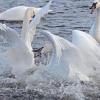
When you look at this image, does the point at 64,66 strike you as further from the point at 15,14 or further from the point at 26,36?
the point at 15,14

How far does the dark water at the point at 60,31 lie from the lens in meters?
10.4

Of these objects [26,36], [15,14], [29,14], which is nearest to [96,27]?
[29,14]

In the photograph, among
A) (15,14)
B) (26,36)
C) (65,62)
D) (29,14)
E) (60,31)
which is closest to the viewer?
(65,62)

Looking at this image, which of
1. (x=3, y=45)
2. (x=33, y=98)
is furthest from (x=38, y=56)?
(x=33, y=98)

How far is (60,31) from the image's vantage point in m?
15.7

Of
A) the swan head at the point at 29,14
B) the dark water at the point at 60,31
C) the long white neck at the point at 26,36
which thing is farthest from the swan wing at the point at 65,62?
the swan head at the point at 29,14

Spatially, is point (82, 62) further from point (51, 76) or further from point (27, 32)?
point (27, 32)

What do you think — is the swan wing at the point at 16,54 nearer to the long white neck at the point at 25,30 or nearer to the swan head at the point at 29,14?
the long white neck at the point at 25,30

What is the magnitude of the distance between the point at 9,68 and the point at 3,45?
Result: 1.09 m

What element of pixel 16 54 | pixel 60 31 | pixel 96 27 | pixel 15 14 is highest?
pixel 15 14

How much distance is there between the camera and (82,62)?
11656mm

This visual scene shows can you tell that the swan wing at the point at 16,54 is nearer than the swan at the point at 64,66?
No

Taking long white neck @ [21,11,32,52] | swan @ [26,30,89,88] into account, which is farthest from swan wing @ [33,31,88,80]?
long white neck @ [21,11,32,52]

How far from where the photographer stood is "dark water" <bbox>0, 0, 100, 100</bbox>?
Result: 10414 millimetres
